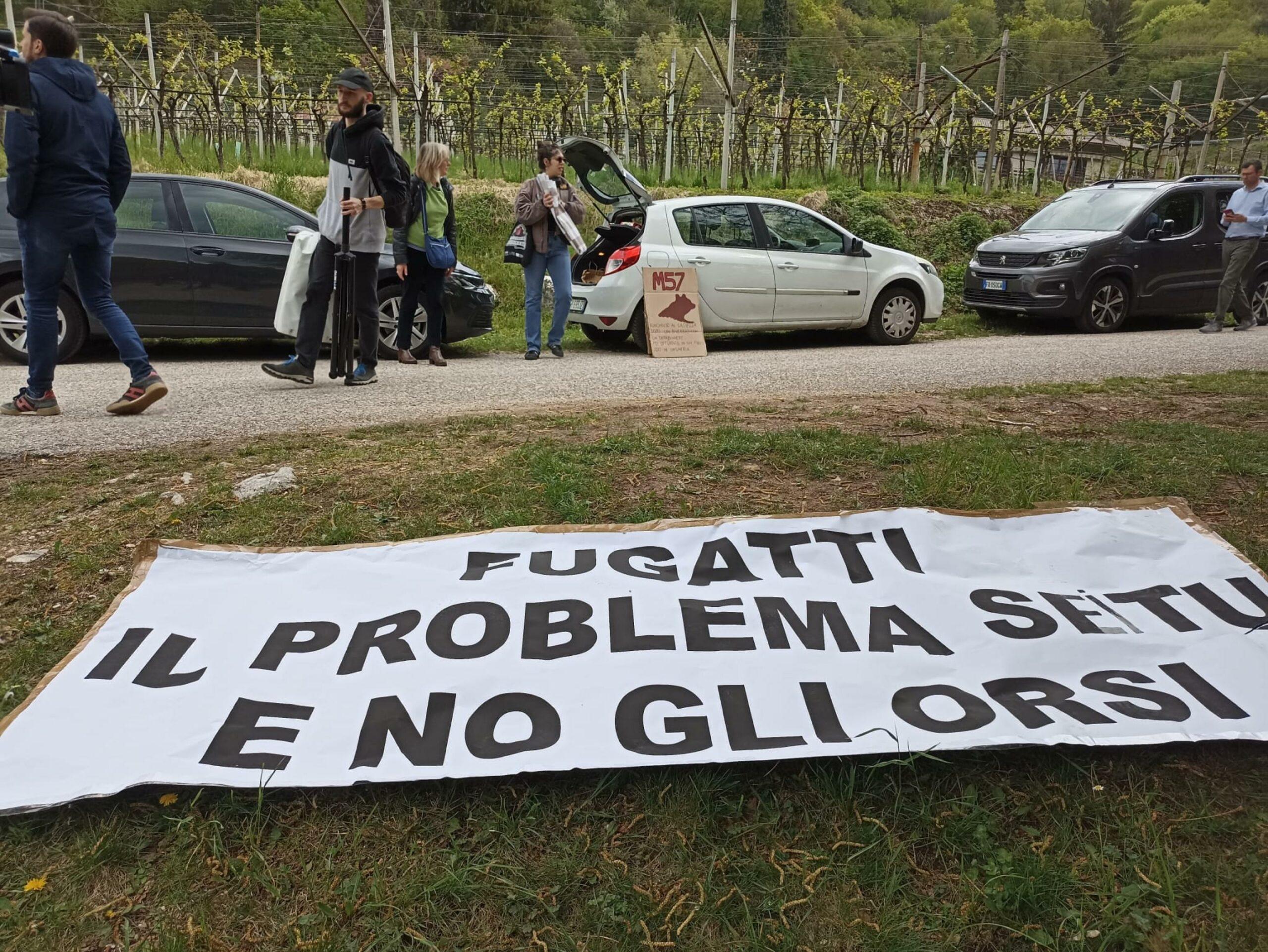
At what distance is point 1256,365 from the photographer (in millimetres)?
8594

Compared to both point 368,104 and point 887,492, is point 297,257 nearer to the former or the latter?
point 368,104

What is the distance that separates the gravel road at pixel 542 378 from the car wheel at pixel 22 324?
0.15 metres

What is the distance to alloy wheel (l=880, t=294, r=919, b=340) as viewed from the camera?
11055 mm

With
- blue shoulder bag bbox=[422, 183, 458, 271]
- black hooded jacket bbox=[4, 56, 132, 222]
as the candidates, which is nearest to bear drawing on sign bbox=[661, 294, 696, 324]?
blue shoulder bag bbox=[422, 183, 458, 271]

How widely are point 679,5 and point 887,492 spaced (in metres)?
69.7

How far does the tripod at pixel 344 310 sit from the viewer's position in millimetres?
6332

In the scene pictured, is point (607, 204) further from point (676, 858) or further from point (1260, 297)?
point (1260, 297)

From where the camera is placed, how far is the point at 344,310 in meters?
6.66

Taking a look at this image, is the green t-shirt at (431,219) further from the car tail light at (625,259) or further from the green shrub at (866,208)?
the green shrub at (866,208)

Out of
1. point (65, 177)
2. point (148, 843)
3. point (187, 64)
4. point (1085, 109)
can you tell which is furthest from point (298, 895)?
point (1085, 109)

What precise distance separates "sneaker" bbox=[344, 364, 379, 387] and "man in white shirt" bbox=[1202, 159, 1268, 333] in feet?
34.0

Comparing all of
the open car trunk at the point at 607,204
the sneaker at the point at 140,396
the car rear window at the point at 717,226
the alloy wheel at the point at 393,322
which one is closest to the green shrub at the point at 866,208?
the car rear window at the point at 717,226

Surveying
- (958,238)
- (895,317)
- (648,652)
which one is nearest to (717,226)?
(895,317)

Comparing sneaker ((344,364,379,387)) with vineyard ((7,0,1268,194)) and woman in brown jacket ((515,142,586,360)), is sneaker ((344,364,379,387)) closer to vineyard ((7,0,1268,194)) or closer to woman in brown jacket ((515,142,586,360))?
woman in brown jacket ((515,142,586,360))
